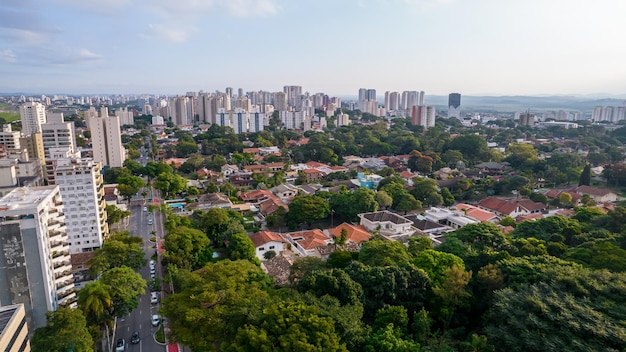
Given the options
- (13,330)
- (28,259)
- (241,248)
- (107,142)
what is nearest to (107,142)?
(107,142)

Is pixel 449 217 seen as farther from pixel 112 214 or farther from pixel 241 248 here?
pixel 112 214

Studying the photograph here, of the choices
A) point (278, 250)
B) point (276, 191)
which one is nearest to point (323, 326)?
point (278, 250)

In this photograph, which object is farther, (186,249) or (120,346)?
(186,249)

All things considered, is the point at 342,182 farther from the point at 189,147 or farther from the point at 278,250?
the point at 189,147

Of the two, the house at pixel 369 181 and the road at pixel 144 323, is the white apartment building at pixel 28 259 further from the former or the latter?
the house at pixel 369 181

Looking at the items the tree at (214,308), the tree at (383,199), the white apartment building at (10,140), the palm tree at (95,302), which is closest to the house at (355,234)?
the tree at (383,199)

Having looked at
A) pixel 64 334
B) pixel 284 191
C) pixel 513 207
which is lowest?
pixel 284 191
